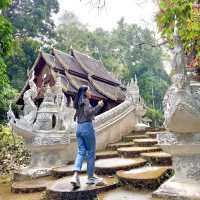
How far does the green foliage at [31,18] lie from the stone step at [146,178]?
25999mm

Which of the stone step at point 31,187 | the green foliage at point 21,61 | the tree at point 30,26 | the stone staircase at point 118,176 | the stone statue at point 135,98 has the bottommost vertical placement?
the stone step at point 31,187

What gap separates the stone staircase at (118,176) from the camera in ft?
15.5

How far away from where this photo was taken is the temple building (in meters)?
17.9

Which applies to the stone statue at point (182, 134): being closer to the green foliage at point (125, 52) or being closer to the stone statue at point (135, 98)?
the stone statue at point (135, 98)

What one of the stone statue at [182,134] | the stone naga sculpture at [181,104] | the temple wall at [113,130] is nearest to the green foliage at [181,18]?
the stone statue at [182,134]

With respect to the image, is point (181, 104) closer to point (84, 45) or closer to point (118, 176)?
point (118, 176)

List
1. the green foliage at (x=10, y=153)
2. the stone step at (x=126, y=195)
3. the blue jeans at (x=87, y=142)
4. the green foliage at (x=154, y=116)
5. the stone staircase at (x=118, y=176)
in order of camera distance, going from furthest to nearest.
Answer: the green foliage at (x=154, y=116) → the green foliage at (x=10, y=153) → the blue jeans at (x=87, y=142) → the stone staircase at (x=118, y=176) → the stone step at (x=126, y=195)

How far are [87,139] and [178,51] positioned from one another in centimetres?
198

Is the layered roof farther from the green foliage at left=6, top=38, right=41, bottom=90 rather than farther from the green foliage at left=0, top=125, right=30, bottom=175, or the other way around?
the green foliage at left=6, top=38, right=41, bottom=90

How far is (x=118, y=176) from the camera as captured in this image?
525 centimetres

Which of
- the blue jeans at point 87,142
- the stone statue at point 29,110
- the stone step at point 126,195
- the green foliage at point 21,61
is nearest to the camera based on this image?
the stone step at point 126,195

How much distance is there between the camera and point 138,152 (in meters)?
6.97

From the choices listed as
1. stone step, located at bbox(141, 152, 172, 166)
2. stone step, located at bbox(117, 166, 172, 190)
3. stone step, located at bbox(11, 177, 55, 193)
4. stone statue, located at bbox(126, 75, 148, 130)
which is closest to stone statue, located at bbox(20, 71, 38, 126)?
stone step, located at bbox(11, 177, 55, 193)

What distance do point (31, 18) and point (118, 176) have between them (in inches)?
1080
